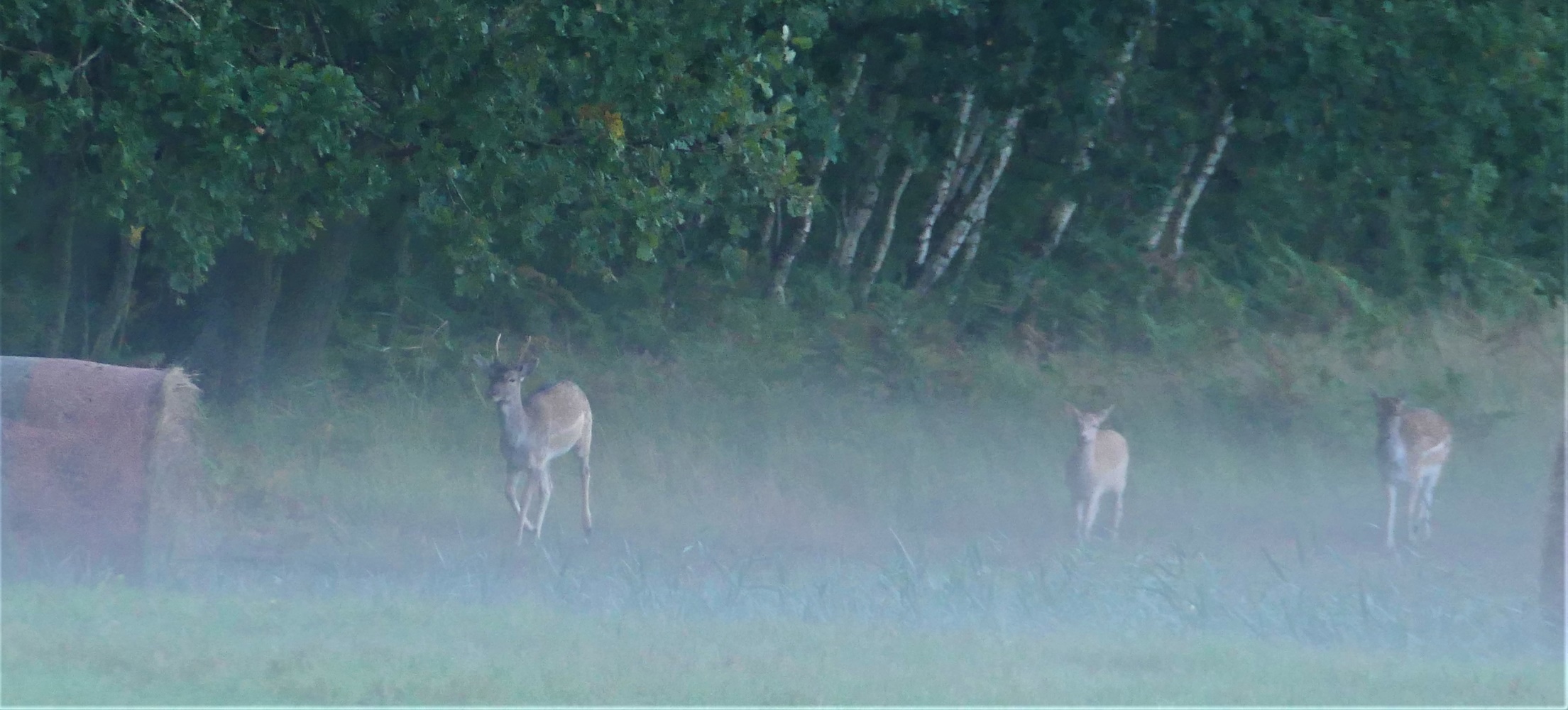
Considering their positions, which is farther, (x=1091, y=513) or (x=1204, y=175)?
(x=1204, y=175)

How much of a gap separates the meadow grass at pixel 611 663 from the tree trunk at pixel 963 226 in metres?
Result: 8.86

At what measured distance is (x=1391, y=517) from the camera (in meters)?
12.4

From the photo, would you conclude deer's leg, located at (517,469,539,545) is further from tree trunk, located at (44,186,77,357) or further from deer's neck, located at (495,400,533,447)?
tree trunk, located at (44,186,77,357)

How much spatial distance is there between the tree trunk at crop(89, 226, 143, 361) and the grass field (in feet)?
5.60

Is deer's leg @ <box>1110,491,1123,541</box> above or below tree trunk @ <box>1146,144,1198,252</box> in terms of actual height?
below

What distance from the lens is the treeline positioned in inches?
421

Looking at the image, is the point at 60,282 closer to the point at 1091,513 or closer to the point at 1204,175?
the point at 1091,513

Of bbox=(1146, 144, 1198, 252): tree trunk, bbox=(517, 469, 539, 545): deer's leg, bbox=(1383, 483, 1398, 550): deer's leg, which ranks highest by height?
bbox=(1146, 144, 1198, 252): tree trunk

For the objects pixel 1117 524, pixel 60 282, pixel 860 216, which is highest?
pixel 860 216

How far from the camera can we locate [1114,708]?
22.6 ft

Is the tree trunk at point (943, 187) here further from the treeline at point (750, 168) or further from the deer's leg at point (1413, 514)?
the deer's leg at point (1413, 514)

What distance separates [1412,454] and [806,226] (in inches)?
260

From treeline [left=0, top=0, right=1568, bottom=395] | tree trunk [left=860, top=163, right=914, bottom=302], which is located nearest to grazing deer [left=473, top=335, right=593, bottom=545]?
treeline [left=0, top=0, right=1568, bottom=395]

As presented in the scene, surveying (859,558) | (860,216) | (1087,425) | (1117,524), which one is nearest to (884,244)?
(860,216)
